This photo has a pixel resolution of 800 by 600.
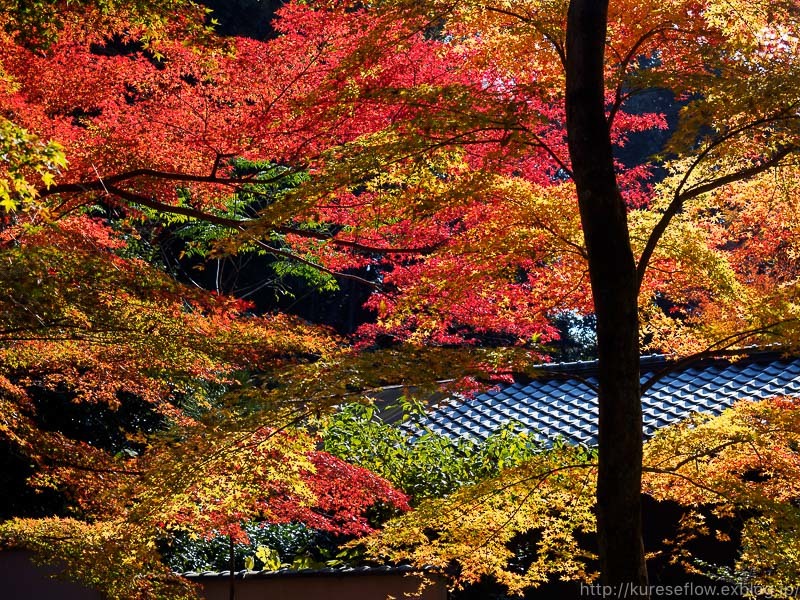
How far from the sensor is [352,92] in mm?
4723

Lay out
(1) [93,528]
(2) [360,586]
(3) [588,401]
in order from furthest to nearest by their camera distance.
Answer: (3) [588,401] < (2) [360,586] < (1) [93,528]

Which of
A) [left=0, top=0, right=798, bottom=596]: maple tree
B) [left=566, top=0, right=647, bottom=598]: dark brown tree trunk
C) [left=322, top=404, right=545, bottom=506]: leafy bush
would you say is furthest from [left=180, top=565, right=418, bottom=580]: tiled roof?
Answer: [left=566, top=0, right=647, bottom=598]: dark brown tree trunk

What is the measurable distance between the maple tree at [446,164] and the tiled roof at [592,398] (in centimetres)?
258

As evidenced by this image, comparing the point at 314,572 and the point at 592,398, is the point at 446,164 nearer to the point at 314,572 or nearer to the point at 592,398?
the point at 314,572

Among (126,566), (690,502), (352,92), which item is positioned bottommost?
(126,566)

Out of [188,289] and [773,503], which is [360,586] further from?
[773,503]

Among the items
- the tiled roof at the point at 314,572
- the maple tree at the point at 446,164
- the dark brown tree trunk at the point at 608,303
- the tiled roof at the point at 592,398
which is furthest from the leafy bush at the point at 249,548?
the dark brown tree trunk at the point at 608,303

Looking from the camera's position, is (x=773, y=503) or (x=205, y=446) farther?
(x=205, y=446)

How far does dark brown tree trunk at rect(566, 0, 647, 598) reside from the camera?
3.94 m

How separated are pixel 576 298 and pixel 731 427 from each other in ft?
4.21

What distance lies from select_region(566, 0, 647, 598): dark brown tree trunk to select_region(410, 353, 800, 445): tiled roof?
4.10m

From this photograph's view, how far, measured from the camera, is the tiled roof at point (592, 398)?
8703mm

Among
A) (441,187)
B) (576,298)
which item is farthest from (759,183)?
(441,187)

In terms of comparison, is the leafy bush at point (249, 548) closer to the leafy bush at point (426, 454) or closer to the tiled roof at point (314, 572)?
the tiled roof at point (314, 572)
